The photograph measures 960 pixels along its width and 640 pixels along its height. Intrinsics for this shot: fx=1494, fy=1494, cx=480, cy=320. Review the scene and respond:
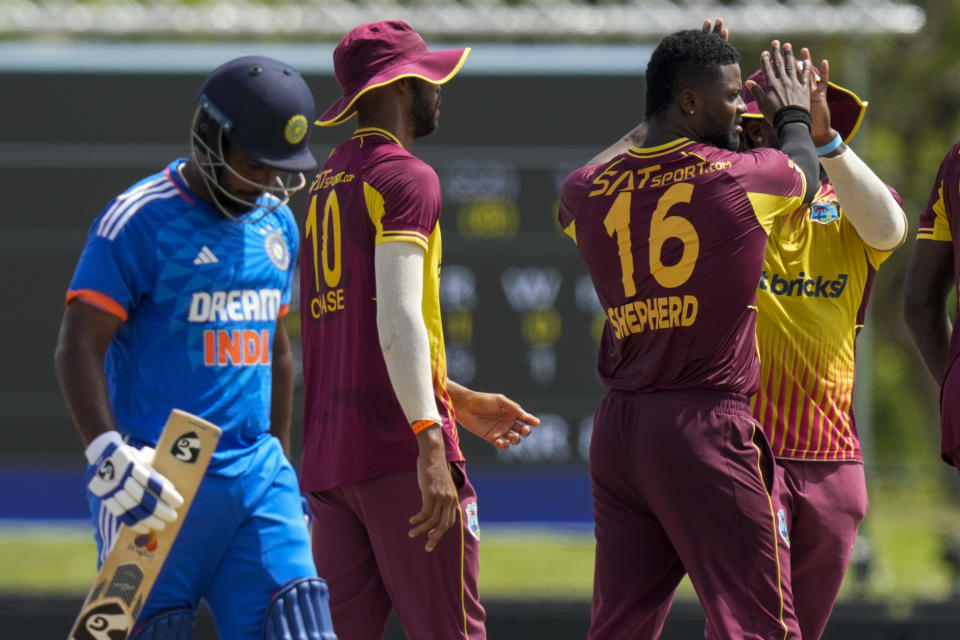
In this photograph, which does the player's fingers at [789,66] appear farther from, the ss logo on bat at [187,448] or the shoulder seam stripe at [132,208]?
the ss logo on bat at [187,448]

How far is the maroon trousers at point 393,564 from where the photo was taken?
413 cm

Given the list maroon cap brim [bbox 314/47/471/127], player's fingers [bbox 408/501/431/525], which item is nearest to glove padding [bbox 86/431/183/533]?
player's fingers [bbox 408/501/431/525]

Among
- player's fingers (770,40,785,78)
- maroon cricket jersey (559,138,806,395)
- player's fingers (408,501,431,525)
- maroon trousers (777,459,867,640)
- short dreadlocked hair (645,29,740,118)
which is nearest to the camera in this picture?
player's fingers (408,501,431,525)

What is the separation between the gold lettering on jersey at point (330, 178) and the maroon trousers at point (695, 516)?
3.26 ft

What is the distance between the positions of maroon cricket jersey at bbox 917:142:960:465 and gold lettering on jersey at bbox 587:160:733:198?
2.15ft

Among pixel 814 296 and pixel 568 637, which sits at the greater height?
pixel 814 296

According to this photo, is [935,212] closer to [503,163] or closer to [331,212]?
[331,212]

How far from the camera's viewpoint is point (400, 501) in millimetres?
4156

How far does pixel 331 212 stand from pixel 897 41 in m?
15.7

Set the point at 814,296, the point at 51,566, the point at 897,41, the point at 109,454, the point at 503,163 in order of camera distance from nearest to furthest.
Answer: the point at 109,454
the point at 814,296
the point at 503,163
the point at 51,566
the point at 897,41

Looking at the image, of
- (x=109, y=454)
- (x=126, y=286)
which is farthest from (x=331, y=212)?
(x=109, y=454)

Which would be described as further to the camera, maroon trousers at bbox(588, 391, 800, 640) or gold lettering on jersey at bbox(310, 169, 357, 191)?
gold lettering on jersey at bbox(310, 169, 357, 191)

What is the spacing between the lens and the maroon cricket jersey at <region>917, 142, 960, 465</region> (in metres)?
4.17

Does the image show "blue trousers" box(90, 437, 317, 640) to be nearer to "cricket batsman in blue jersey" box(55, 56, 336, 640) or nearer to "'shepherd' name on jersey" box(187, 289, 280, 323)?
"cricket batsman in blue jersey" box(55, 56, 336, 640)
